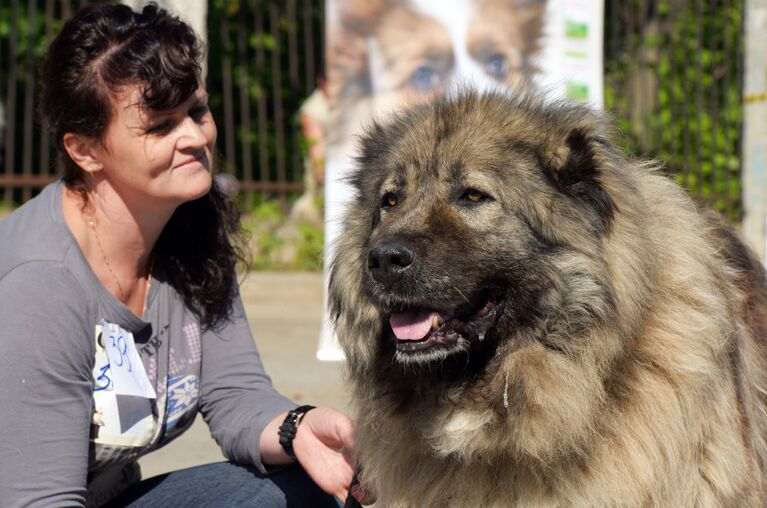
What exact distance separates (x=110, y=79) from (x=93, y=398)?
2.93 ft

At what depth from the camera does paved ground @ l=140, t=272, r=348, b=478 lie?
4.25 m

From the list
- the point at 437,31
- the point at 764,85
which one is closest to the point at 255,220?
the point at 437,31

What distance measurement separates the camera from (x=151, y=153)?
2777 mm

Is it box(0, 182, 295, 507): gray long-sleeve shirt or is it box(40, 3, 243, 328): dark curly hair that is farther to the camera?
box(40, 3, 243, 328): dark curly hair

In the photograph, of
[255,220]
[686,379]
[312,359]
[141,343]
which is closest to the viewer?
[686,379]

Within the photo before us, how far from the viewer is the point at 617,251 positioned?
252 centimetres

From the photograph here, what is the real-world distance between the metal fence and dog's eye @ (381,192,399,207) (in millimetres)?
5269

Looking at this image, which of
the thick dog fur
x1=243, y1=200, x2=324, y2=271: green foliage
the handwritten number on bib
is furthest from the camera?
x1=243, y1=200, x2=324, y2=271: green foliage

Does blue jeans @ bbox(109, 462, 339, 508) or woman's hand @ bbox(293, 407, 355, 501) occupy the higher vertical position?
woman's hand @ bbox(293, 407, 355, 501)

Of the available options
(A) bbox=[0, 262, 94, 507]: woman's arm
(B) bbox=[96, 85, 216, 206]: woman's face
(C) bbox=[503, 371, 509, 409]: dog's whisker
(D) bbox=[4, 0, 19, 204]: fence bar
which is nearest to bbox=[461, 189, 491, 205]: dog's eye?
(C) bbox=[503, 371, 509, 409]: dog's whisker

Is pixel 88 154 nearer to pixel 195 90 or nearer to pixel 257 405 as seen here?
pixel 195 90

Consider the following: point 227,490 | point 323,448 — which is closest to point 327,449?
point 323,448

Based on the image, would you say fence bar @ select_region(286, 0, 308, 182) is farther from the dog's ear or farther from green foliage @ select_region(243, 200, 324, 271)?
the dog's ear

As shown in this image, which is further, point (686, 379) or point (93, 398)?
point (93, 398)
